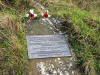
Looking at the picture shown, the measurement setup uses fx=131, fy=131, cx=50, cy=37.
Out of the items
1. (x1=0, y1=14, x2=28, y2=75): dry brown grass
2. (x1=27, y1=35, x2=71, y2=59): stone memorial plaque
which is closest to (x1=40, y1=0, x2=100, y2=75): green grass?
(x1=27, y1=35, x2=71, y2=59): stone memorial plaque

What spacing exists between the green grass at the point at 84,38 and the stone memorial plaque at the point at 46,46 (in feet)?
0.74

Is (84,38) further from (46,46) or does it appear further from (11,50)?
(11,50)

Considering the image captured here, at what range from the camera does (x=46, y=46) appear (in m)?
2.50

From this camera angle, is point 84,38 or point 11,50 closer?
point 11,50

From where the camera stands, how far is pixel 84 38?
2713mm

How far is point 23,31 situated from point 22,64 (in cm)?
76

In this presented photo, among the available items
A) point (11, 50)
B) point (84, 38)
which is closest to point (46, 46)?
point (11, 50)

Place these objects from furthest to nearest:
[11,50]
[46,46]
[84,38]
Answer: [84,38] < [46,46] < [11,50]

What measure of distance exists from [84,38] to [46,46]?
82 cm

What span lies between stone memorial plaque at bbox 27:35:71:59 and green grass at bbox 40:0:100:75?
0.22 m

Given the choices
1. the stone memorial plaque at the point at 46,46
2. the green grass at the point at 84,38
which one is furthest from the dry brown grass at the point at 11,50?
the green grass at the point at 84,38

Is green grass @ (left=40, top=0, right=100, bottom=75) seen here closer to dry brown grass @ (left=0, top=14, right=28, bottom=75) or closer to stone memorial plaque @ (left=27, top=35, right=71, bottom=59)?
stone memorial plaque @ (left=27, top=35, right=71, bottom=59)

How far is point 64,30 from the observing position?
2914mm

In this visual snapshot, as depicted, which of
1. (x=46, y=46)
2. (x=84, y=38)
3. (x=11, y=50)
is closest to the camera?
(x=11, y=50)
